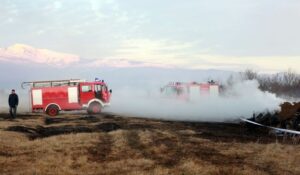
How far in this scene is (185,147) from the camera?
57.6 feet

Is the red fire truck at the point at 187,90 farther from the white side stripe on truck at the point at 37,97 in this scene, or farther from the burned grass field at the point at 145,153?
the burned grass field at the point at 145,153

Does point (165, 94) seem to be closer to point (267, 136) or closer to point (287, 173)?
point (267, 136)

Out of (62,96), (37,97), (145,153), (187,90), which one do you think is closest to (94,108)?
(62,96)

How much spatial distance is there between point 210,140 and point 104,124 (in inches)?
323

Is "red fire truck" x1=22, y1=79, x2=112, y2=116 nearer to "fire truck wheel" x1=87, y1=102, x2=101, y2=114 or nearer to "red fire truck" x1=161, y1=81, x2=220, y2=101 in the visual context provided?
"fire truck wheel" x1=87, y1=102, x2=101, y2=114

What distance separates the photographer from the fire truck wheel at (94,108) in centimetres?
3716

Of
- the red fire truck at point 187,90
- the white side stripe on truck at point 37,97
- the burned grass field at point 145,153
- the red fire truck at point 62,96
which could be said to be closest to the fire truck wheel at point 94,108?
the red fire truck at point 62,96

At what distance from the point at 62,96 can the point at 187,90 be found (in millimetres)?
10660

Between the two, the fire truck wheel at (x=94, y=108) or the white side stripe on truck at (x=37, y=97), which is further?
the fire truck wheel at (x=94, y=108)

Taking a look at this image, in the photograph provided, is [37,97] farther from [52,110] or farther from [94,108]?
[94,108]

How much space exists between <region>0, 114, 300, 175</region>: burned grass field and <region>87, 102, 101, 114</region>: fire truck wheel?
13.5 m

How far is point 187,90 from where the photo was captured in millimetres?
40781

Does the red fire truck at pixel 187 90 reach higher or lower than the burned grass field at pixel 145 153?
higher

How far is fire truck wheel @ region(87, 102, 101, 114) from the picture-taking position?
37.2 m
